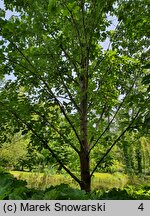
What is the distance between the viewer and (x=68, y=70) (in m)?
3.87

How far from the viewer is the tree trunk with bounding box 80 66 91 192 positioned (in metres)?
3.70

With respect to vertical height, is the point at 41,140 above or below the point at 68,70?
below

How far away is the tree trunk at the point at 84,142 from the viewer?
3.70 m

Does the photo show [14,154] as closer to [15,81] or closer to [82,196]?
[15,81]

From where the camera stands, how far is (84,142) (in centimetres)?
384

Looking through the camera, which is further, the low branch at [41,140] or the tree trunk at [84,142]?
the tree trunk at [84,142]

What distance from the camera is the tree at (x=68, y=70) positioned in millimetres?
3148

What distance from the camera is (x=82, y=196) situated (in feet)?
5.70

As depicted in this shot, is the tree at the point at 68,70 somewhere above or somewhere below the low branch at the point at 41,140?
above

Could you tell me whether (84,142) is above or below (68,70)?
below

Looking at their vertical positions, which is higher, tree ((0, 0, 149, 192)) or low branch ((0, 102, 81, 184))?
tree ((0, 0, 149, 192))

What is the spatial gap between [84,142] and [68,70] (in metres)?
0.98

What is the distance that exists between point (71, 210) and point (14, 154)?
19329mm

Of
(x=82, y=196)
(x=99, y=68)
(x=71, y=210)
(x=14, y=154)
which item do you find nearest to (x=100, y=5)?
(x=99, y=68)
